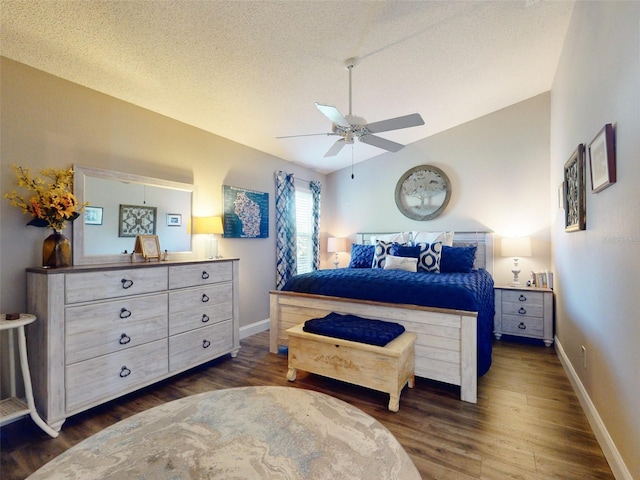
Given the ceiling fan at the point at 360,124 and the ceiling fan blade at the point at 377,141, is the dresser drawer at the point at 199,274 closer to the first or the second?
the ceiling fan at the point at 360,124

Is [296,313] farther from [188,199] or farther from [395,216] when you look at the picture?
[395,216]

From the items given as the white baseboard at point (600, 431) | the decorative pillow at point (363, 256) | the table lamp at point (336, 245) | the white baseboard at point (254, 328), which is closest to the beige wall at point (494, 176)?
the table lamp at point (336, 245)

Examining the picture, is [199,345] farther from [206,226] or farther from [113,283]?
[206,226]

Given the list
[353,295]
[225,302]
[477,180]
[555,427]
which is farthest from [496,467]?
[477,180]

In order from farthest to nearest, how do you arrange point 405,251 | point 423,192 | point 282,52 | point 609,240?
1. point 423,192
2. point 405,251
3. point 282,52
4. point 609,240

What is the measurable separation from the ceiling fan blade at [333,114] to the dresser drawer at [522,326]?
3.06 m

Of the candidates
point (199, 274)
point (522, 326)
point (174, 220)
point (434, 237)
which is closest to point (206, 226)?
point (174, 220)

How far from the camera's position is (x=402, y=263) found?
3.61m

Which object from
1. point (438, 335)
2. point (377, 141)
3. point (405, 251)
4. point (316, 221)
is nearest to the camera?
point (438, 335)

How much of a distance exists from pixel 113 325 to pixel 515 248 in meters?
4.30

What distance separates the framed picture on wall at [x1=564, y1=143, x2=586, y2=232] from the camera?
2.23 m

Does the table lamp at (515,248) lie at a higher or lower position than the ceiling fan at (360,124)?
lower

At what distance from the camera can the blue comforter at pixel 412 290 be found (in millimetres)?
2436

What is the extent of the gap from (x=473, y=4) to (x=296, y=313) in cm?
296
